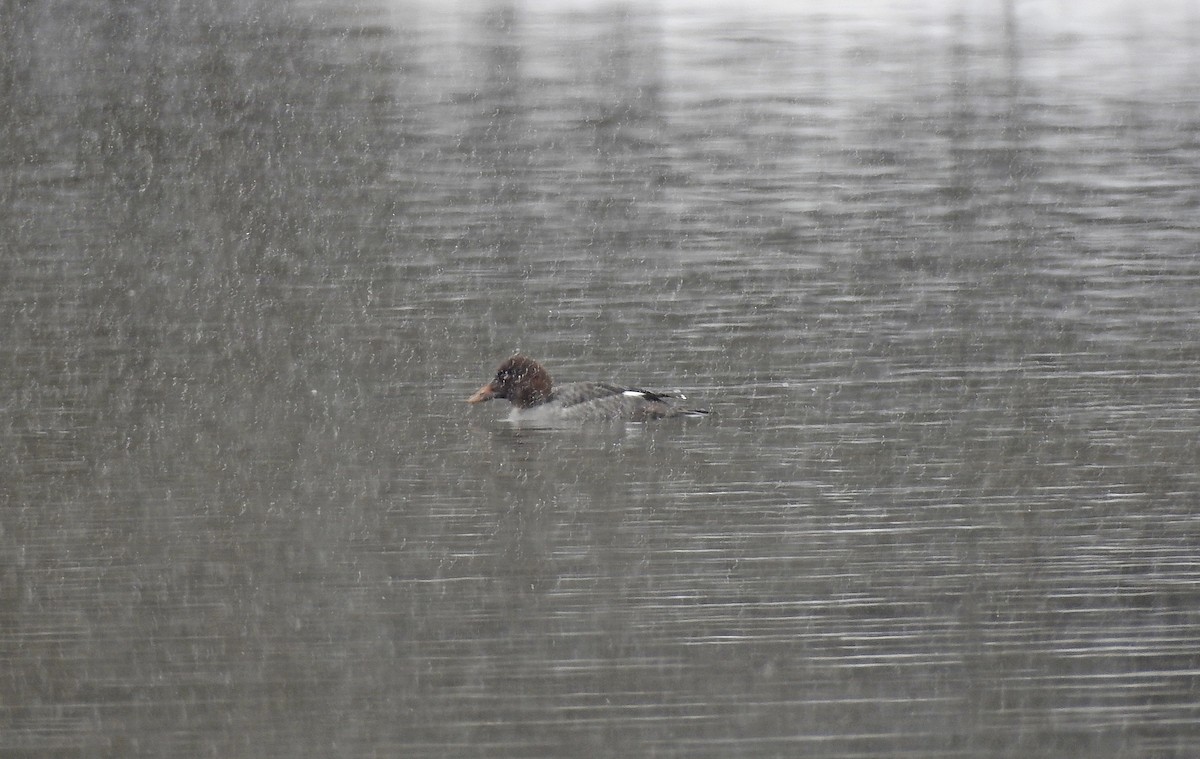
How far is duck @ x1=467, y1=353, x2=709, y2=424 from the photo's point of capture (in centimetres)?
973

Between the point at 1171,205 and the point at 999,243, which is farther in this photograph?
the point at 1171,205

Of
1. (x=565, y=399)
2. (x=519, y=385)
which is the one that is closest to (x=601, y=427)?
(x=565, y=399)

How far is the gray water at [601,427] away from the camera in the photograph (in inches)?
225

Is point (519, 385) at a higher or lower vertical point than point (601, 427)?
higher

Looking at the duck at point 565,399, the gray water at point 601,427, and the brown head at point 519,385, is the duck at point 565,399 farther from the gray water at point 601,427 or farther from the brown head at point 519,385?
the gray water at point 601,427

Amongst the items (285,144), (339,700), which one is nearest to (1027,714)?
(339,700)

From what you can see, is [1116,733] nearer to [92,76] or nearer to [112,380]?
[112,380]

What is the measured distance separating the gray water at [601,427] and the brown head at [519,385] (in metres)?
0.19

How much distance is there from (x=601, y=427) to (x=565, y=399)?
0.85ft

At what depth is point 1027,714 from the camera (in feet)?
18.0

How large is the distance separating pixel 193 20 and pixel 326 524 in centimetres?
1751

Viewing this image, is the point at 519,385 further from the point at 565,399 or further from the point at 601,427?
the point at 601,427

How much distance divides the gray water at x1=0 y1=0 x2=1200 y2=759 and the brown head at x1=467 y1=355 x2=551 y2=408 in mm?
189

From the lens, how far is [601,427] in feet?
32.2
